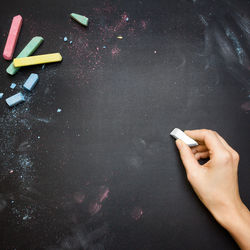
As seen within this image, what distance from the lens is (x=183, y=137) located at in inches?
41.6

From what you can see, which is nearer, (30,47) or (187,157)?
(187,157)

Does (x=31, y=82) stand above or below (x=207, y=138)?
below

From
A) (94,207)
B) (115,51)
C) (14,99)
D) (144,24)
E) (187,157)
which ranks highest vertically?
(144,24)

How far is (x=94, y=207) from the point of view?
103 cm

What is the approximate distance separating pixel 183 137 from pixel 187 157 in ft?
0.28

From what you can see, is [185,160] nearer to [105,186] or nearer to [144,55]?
[105,186]

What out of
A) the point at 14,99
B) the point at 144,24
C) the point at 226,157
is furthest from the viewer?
the point at 144,24

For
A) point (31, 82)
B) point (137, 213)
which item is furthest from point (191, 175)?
point (31, 82)

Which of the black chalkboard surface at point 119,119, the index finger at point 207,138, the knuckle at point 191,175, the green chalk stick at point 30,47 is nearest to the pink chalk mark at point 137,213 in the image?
the black chalkboard surface at point 119,119

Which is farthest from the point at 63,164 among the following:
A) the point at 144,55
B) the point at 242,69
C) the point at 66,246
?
the point at 242,69

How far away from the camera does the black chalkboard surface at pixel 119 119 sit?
3.35 feet

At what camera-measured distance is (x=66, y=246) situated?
1004 mm

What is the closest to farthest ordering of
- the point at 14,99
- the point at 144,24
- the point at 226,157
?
the point at 226,157, the point at 14,99, the point at 144,24

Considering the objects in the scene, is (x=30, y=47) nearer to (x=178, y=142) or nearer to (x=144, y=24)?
(x=144, y=24)
